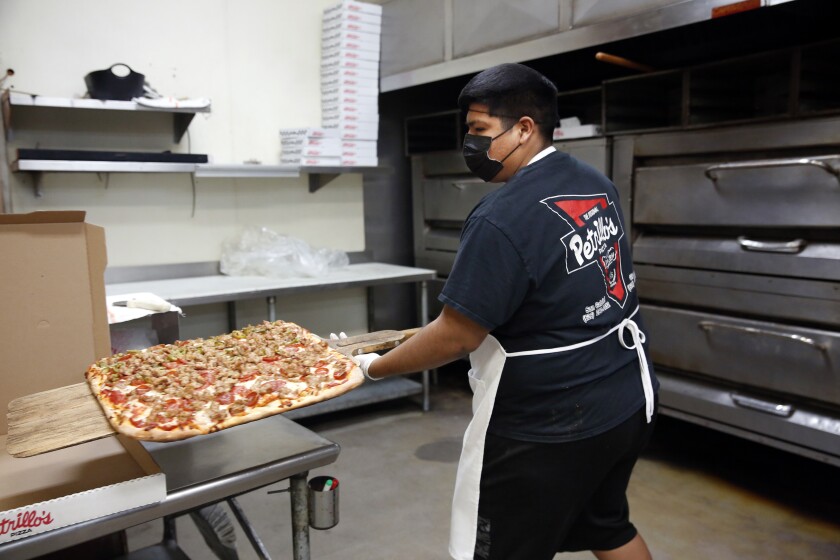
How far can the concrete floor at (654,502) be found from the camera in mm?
2373

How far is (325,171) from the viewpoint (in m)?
3.80

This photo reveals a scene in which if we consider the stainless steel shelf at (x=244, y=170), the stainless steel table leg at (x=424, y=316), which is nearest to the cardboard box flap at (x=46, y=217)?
the stainless steel shelf at (x=244, y=170)

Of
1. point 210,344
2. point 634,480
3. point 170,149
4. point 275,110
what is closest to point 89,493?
point 210,344

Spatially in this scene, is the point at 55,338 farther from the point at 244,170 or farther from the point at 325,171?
the point at 325,171

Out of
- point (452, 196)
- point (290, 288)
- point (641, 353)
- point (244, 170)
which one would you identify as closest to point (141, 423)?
point (641, 353)

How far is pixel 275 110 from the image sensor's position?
391cm

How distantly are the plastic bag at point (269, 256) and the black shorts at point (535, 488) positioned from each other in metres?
2.34

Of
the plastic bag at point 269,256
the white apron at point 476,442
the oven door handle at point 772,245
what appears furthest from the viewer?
the plastic bag at point 269,256

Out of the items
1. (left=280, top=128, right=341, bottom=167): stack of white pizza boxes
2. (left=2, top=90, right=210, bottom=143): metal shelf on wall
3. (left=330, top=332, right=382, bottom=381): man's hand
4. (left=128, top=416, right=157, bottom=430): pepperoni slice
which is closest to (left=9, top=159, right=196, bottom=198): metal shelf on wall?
(left=2, top=90, right=210, bottom=143): metal shelf on wall

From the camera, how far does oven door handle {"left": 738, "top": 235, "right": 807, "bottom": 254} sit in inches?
95.5

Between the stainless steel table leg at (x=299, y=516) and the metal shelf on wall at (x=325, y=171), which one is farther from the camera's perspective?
the metal shelf on wall at (x=325, y=171)

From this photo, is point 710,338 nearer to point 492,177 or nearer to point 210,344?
point 492,177

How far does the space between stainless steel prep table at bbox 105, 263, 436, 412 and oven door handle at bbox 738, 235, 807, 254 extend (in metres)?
1.74

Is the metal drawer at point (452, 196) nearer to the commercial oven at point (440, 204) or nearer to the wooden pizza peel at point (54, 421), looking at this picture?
the commercial oven at point (440, 204)
